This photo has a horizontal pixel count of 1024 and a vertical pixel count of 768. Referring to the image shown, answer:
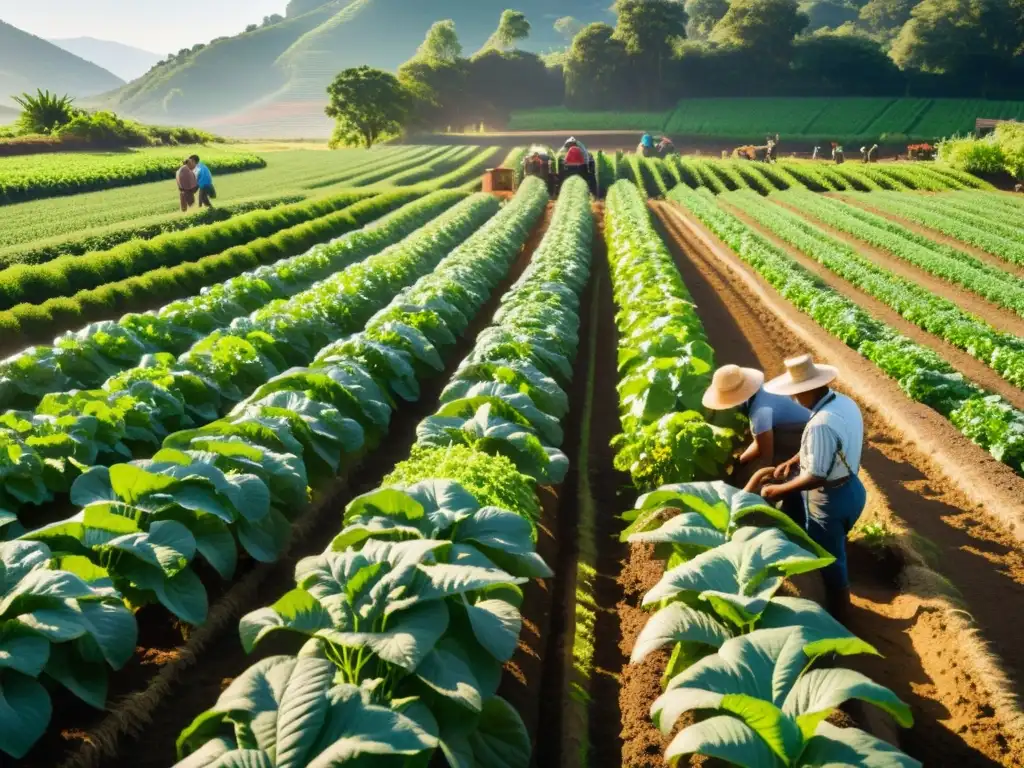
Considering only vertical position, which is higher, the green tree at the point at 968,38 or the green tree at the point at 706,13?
the green tree at the point at 706,13

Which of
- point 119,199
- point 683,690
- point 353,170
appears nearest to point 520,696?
point 683,690

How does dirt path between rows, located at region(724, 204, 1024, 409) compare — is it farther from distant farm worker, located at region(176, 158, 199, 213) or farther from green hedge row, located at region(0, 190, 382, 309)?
distant farm worker, located at region(176, 158, 199, 213)

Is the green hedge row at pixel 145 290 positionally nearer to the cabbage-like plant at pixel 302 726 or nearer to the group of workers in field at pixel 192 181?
the group of workers in field at pixel 192 181

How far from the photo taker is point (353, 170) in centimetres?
4559

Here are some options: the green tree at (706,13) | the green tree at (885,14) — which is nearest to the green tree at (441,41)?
the green tree at (706,13)

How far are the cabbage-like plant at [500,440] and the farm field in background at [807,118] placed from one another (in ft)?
222

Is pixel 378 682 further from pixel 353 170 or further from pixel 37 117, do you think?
pixel 37 117

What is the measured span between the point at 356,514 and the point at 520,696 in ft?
4.47

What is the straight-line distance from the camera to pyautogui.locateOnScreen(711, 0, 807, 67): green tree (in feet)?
269

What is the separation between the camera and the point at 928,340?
1358 cm

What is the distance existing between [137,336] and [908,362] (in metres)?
9.40

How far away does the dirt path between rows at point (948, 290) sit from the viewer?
1519cm

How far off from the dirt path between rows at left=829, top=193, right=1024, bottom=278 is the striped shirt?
54.8ft

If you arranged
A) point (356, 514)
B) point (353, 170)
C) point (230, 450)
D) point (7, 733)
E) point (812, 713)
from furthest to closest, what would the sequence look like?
1. point (353, 170)
2. point (230, 450)
3. point (356, 514)
4. point (7, 733)
5. point (812, 713)
